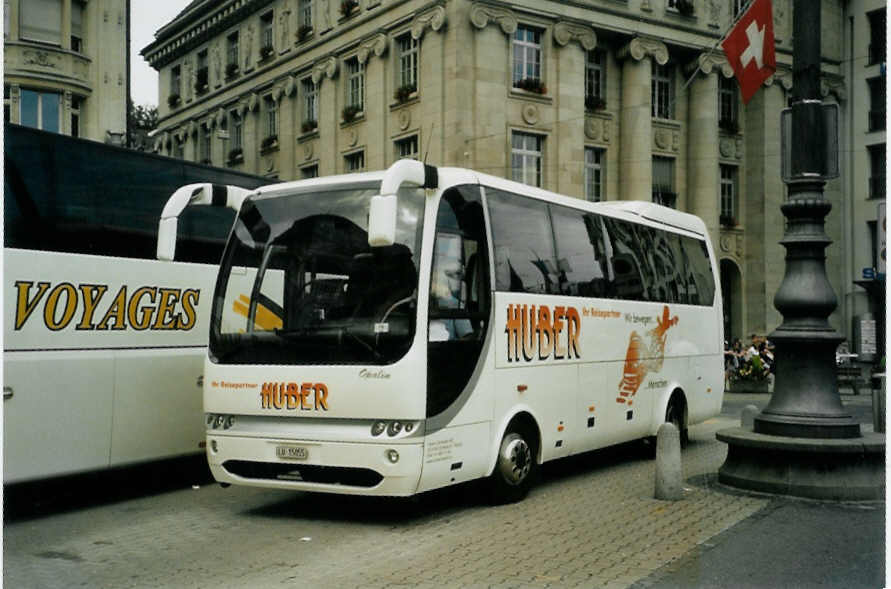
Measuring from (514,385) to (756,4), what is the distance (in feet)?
25.8

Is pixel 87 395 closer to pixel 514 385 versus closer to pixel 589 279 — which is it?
pixel 514 385

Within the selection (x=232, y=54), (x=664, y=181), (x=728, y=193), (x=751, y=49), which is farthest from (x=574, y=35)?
(x=751, y=49)

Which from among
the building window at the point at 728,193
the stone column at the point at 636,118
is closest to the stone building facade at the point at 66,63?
the stone column at the point at 636,118

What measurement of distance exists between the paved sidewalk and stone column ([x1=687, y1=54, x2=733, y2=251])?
26630mm

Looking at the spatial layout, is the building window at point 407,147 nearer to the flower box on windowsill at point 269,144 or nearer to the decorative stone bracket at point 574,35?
the decorative stone bracket at point 574,35

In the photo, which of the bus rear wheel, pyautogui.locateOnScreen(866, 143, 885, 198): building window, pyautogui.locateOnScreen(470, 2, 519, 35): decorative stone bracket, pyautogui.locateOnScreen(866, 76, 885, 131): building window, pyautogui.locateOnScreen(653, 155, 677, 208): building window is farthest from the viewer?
pyautogui.locateOnScreen(653, 155, 677, 208): building window

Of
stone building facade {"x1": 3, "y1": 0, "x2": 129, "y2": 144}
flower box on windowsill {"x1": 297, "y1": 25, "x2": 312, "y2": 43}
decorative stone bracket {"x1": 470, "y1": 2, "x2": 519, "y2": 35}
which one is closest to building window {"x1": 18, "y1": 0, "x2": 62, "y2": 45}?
stone building facade {"x1": 3, "y1": 0, "x2": 129, "y2": 144}

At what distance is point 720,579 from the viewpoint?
7062 millimetres

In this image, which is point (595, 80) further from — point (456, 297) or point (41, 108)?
point (456, 297)

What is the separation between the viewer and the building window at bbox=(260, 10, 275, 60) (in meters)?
34.1

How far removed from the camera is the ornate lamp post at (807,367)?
31.8 ft

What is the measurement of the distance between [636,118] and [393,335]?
90.5ft

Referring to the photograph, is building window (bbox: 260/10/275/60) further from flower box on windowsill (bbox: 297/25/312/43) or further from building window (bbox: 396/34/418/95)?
building window (bbox: 396/34/418/95)

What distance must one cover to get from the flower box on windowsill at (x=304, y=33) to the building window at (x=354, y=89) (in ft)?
6.21
